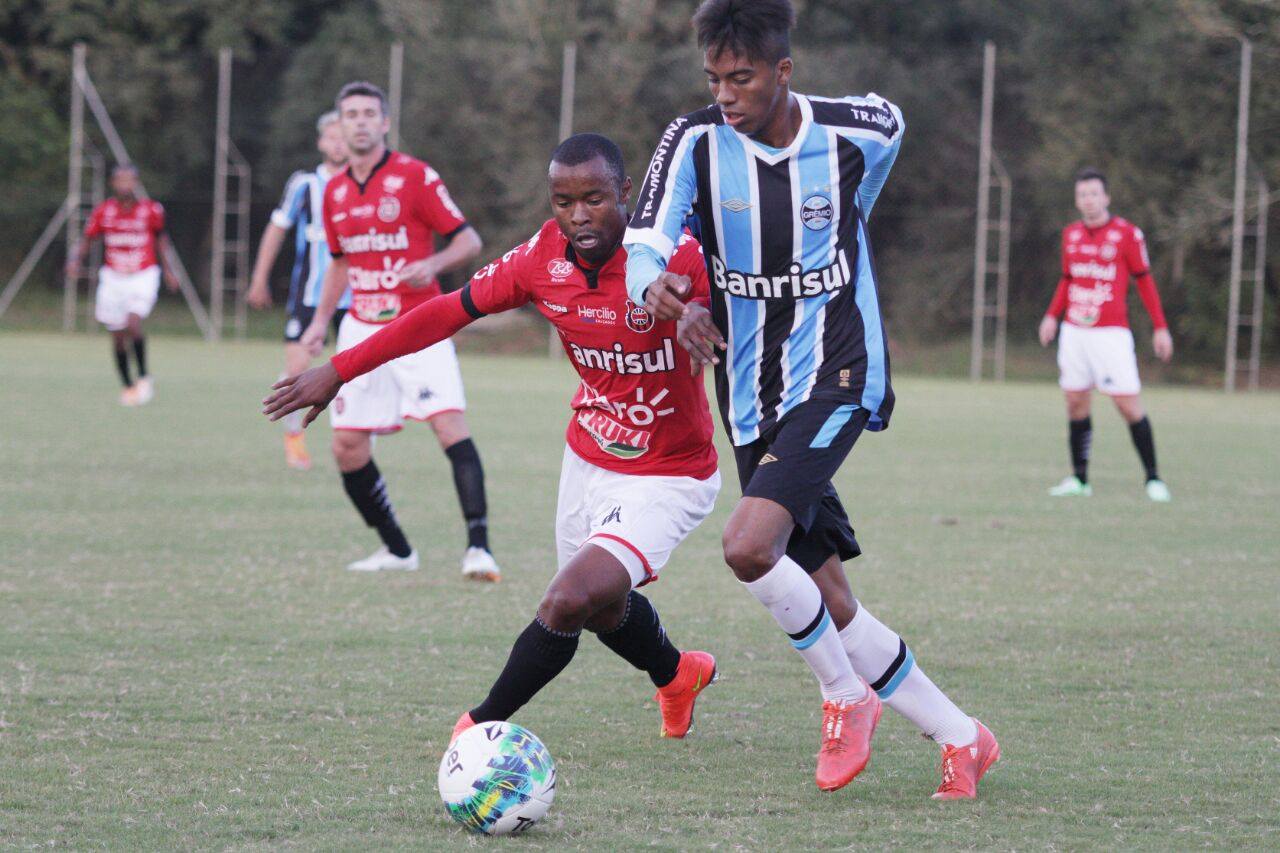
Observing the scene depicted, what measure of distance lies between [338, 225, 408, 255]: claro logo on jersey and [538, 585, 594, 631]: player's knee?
12.2 feet

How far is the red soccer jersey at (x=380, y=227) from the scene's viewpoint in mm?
7273

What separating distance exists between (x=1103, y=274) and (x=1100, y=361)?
2.34 ft

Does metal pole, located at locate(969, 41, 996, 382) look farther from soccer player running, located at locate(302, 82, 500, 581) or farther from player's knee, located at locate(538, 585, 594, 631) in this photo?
player's knee, located at locate(538, 585, 594, 631)

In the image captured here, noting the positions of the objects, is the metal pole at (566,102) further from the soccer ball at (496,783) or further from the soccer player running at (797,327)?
the soccer ball at (496,783)

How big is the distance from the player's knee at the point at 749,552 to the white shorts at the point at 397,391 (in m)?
3.46

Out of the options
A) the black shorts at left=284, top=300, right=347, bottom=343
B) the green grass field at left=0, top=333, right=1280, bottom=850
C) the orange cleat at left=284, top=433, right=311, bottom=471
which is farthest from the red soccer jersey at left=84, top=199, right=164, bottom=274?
the black shorts at left=284, top=300, right=347, bottom=343

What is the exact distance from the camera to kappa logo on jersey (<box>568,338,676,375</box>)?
4270 millimetres

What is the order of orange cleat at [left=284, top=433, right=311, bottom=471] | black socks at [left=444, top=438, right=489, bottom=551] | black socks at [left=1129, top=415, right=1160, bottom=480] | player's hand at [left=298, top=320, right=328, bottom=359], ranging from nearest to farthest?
black socks at [left=444, top=438, right=489, bottom=551] < player's hand at [left=298, top=320, right=328, bottom=359] < black socks at [left=1129, top=415, right=1160, bottom=480] < orange cleat at [left=284, top=433, right=311, bottom=471]

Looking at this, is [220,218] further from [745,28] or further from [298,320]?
[745,28]

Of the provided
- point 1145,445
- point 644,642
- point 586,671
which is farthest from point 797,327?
point 1145,445

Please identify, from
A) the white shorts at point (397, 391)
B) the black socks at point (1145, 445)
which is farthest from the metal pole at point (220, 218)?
the white shorts at point (397, 391)

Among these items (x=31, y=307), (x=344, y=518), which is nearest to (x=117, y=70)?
(x=31, y=307)

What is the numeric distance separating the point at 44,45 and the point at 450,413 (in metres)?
32.9

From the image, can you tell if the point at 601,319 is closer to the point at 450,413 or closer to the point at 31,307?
the point at 450,413
